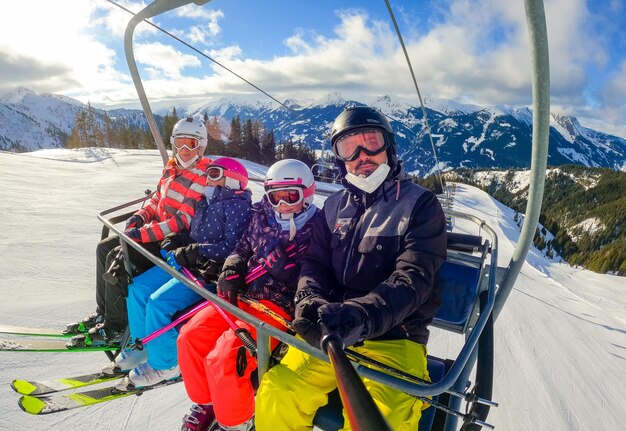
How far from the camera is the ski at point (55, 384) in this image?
3.07 metres

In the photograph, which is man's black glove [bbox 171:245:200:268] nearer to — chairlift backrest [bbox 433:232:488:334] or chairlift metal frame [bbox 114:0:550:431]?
chairlift metal frame [bbox 114:0:550:431]

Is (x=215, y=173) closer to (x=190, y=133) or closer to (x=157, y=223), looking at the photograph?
(x=190, y=133)

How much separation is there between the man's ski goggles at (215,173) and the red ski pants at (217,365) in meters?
1.61

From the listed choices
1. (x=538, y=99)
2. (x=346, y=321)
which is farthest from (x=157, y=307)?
(x=538, y=99)

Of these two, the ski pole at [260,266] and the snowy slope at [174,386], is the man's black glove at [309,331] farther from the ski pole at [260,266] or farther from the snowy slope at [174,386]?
the snowy slope at [174,386]

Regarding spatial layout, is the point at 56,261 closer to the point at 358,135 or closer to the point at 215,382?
the point at 215,382

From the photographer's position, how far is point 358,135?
8.52 feet

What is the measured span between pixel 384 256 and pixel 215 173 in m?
2.32

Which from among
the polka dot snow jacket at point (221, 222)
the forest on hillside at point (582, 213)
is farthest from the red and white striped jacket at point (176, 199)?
the forest on hillside at point (582, 213)

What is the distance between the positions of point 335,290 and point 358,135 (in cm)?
112

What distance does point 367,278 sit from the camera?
7.36 ft

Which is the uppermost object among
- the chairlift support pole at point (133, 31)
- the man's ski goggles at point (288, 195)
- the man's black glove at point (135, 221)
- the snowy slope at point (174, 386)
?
the chairlift support pole at point (133, 31)

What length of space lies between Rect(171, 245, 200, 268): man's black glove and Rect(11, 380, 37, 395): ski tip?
1.64m

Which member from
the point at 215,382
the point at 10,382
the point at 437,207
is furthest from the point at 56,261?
the point at 437,207
